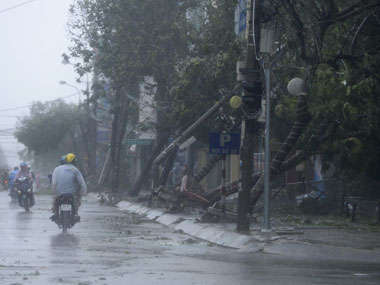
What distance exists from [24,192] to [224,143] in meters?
11.0

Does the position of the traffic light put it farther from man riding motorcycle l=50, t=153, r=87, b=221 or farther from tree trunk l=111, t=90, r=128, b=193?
tree trunk l=111, t=90, r=128, b=193

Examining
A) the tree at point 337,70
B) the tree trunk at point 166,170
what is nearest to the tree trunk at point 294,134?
the tree at point 337,70

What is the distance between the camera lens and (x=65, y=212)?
17641 millimetres

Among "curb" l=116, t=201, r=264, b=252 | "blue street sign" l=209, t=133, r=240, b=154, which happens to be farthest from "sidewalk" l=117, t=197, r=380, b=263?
"blue street sign" l=209, t=133, r=240, b=154

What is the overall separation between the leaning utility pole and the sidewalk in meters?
0.65

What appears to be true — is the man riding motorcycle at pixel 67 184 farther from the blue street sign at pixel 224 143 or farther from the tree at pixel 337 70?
the tree at pixel 337 70

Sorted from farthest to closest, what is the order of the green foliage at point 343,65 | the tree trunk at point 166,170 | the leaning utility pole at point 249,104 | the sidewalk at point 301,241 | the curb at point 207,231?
the tree trunk at point 166,170 < the leaning utility pole at point 249,104 < the green foliage at point 343,65 < the curb at point 207,231 < the sidewalk at point 301,241

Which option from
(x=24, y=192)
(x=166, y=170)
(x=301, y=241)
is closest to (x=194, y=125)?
(x=166, y=170)

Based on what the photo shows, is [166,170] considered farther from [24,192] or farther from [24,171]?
[24,192]

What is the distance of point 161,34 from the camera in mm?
31281

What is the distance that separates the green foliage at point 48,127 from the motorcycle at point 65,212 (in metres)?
69.8

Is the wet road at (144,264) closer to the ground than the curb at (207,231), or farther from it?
closer to the ground

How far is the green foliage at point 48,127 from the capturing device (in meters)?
88.9

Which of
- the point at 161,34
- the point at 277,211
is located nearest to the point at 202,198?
the point at 277,211
